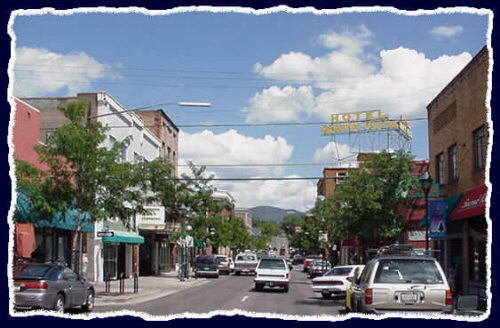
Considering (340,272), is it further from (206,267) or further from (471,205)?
(206,267)

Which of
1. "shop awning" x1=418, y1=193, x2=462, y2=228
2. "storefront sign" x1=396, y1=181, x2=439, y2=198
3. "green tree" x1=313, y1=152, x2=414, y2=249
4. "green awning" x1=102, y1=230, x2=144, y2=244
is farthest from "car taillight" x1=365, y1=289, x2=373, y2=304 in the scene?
"green awning" x1=102, y1=230, x2=144, y2=244

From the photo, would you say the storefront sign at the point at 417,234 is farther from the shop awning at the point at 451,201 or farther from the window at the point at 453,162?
the shop awning at the point at 451,201

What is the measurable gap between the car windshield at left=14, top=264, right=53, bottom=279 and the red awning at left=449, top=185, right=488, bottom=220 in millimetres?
12852

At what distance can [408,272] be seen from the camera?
11578mm

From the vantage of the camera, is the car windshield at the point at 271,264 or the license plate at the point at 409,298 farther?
the car windshield at the point at 271,264

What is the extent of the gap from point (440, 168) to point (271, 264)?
376 inches

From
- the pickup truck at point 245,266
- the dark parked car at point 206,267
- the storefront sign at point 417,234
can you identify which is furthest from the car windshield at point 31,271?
the pickup truck at point 245,266

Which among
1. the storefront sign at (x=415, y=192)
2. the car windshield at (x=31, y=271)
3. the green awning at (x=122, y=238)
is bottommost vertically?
the green awning at (x=122, y=238)

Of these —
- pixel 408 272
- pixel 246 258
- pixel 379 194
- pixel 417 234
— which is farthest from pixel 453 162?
pixel 246 258

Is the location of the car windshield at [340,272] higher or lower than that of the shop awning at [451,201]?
lower

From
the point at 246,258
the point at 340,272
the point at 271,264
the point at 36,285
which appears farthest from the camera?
the point at 246,258

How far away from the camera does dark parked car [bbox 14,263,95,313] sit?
1341 cm

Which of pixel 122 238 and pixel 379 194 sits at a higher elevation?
pixel 379 194

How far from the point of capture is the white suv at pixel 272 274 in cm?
3058
